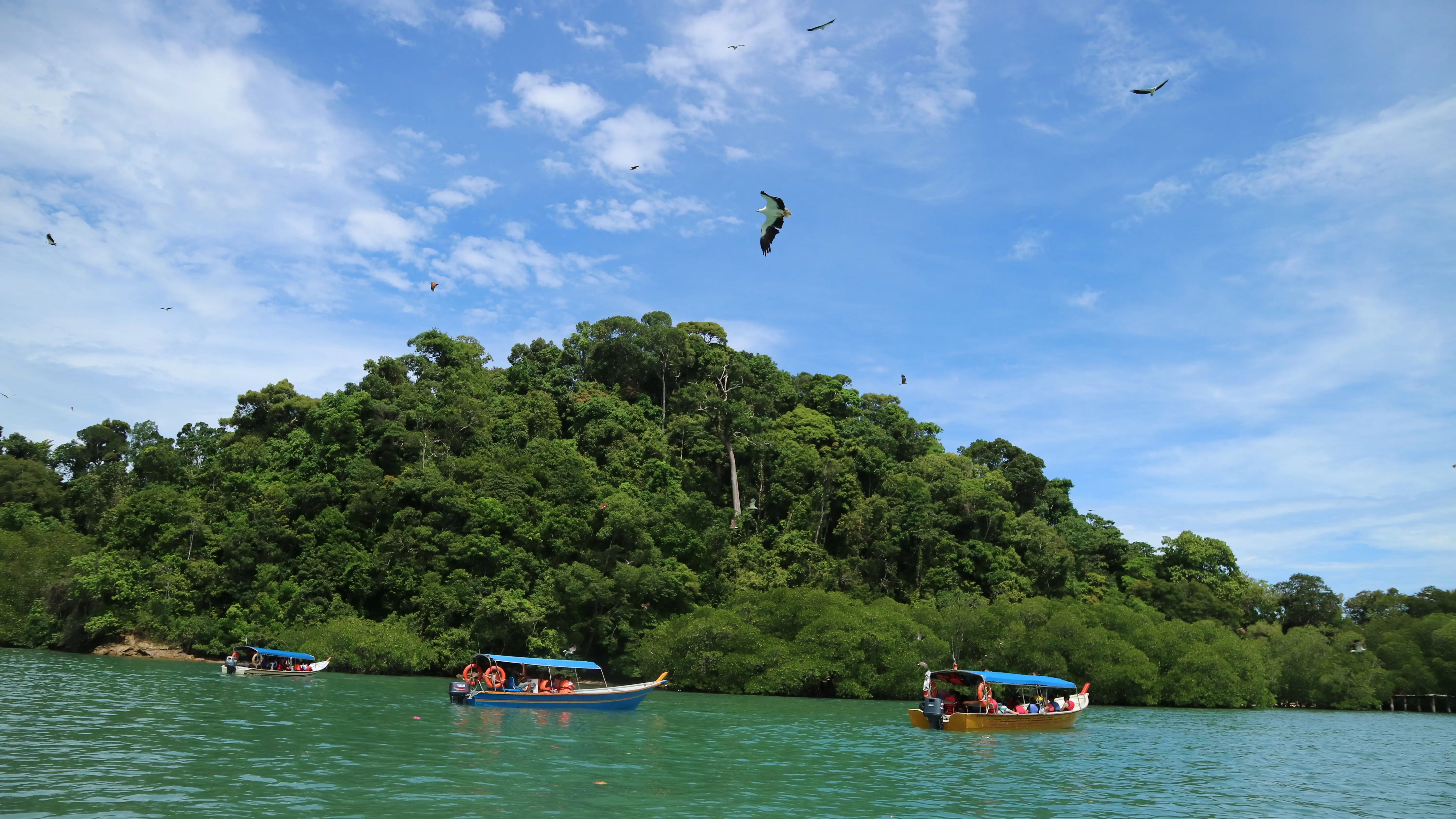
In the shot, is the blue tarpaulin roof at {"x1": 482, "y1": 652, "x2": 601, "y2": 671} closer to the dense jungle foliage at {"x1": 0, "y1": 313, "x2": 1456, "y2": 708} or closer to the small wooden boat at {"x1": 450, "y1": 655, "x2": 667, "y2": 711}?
the small wooden boat at {"x1": 450, "y1": 655, "x2": 667, "y2": 711}

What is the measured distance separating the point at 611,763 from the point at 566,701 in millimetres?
12370

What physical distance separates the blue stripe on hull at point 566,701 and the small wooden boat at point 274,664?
46.5 feet

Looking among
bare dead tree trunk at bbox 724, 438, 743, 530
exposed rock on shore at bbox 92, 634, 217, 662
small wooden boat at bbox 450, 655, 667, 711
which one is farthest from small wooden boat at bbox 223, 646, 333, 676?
bare dead tree trunk at bbox 724, 438, 743, 530

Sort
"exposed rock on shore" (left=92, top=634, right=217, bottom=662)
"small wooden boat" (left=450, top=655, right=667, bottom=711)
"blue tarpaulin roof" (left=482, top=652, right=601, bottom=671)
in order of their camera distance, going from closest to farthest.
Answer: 1. "blue tarpaulin roof" (left=482, top=652, right=601, bottom=671)
2. "small wooden boat" (left=450, top=655, right=667, bottom=711)
3. "exposed rock on shore" (left=92, top=634, right=217, bottom=662)

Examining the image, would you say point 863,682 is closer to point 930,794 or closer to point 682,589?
point 682,589

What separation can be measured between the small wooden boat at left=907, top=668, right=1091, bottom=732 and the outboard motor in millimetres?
17

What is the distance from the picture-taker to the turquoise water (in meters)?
14.3

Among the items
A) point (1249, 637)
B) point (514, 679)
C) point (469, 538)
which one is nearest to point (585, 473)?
point (469, 538)

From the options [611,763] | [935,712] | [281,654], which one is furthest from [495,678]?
[935,712]

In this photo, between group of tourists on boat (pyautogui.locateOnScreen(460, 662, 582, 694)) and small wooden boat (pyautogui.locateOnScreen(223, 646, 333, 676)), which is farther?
small wooden boat (pyautogui.locateOnScreen(223, 646, 333, 676))

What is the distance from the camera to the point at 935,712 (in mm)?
28953

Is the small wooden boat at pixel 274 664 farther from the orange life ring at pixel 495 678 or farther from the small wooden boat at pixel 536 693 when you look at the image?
the orange life ring at pixel 495 678

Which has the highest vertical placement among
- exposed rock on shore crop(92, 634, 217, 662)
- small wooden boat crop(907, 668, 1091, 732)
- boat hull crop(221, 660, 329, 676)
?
small wooden boat crop(907, 668, 1091, 732)

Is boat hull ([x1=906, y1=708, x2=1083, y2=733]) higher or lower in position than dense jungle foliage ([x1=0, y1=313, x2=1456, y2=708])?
lower
